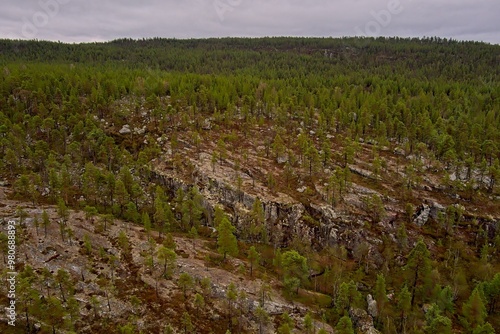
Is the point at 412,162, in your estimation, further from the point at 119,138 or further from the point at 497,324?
the point at 119,138

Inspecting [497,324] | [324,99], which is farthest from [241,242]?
[324,99]

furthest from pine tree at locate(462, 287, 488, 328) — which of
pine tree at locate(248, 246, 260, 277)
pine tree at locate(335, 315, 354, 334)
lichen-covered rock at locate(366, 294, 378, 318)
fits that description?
pine tree at locate(248, 246, 260, 277)

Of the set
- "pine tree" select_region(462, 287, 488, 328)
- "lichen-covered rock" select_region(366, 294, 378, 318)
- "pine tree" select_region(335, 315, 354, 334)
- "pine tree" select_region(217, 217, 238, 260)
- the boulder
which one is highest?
the boulder

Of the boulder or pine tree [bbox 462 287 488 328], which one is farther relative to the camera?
the boulder

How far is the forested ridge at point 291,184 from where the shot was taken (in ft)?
243

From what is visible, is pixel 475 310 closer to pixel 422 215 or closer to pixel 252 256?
pixel 422 215

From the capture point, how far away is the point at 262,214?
94.8 meters

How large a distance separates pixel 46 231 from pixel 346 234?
74047 mm

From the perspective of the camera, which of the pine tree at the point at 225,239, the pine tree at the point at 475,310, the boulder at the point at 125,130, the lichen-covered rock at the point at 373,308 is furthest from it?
the boulder at the point at 125,130

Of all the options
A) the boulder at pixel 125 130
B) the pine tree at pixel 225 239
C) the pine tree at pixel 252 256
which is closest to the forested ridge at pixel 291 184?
the pine tree at pixel 225 239

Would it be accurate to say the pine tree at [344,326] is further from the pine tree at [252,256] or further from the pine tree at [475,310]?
the pine tree at [475,310]

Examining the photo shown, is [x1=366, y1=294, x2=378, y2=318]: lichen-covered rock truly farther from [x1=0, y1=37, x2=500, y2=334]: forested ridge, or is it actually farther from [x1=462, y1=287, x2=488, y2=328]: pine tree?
[x1=462, y1=287, x2=488, y2=328]: pine tree

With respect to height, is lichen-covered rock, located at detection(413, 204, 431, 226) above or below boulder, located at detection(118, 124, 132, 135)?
below

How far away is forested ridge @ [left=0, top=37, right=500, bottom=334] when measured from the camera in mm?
74000
